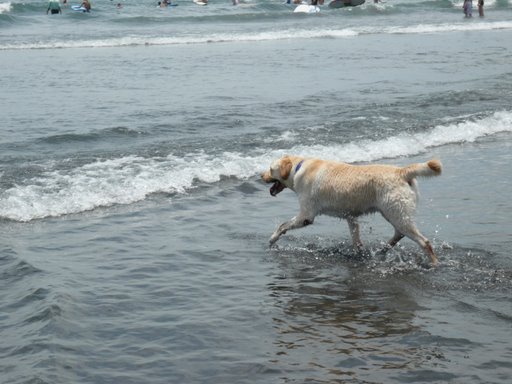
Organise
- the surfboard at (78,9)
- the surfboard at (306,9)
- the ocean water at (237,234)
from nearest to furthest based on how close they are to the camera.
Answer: the ocean water at (237,234), the surfboard at (78,9), the surfboard at (306,9)

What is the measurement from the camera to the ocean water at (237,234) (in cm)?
620

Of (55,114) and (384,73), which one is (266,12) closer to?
(384,73)

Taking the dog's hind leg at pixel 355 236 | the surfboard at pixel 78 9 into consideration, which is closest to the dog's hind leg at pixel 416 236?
the dog's hind leg at pixel 355 236

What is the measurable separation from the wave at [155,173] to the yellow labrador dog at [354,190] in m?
2.87

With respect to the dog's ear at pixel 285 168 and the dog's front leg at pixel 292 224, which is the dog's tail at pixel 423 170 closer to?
the dog's front leg at pixel 292 224

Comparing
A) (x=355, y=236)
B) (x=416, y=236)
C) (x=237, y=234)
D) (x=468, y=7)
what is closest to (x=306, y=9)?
(x=468, y=7)

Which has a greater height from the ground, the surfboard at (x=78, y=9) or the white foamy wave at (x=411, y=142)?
the surfboard at (x=78, y=9)

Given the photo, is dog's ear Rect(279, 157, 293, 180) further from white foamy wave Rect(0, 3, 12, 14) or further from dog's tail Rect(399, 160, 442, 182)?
white foamy wave Rect(0, 3, 12, 14)

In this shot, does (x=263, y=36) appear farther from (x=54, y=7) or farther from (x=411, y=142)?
(x=411, y=142)

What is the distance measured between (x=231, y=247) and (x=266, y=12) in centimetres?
4416

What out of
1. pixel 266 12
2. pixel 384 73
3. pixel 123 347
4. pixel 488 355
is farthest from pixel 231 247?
pixel 266 12

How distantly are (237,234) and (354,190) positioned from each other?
1736mm

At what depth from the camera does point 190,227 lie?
9914 mm

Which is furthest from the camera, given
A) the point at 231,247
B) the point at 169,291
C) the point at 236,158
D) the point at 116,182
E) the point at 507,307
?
the point at 236,158
